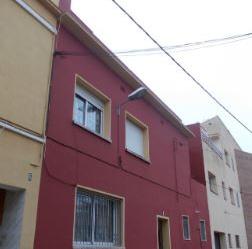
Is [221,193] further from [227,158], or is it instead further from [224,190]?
[227,158]

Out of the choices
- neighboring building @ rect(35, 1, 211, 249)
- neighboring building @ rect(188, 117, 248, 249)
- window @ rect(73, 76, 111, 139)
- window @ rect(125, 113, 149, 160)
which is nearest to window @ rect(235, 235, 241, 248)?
neighboring building @ rect(188, 117, 248, 249)

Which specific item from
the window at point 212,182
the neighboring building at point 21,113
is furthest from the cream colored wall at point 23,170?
the window at point 212,182

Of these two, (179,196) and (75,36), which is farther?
(179,196)

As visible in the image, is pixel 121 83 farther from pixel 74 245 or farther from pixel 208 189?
pixel 208 189

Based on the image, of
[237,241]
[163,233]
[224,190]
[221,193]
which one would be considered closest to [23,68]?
[163,233]

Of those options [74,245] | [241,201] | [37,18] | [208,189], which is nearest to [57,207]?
[74,245]

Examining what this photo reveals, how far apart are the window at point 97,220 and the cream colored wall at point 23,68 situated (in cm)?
232

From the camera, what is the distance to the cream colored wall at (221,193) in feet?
61.2

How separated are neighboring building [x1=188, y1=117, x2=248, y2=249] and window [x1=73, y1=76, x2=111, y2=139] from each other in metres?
9.38

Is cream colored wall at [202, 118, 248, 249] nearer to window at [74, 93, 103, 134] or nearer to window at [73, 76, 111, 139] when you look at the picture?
window at [73, 76, 111, 139]

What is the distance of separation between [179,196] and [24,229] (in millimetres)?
8526

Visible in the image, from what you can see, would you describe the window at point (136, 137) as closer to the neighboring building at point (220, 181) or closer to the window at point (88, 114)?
the window at point (88, 114)

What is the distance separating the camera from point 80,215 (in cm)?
860

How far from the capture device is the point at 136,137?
1219cm
